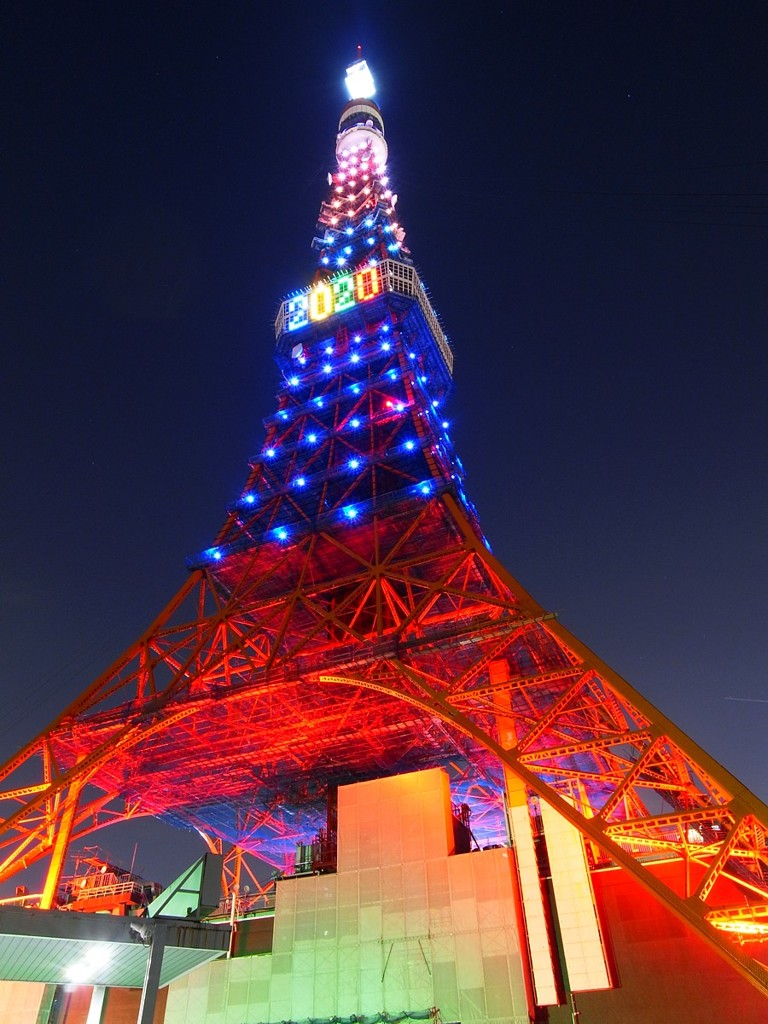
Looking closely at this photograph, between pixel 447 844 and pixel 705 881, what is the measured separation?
12447mm

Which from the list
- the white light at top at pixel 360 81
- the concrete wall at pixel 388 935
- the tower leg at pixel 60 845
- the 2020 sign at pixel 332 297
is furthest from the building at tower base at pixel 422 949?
the white light at top at pixel 360 81

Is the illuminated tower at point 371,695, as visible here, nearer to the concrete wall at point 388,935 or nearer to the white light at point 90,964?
the concrete wall at point 388,935

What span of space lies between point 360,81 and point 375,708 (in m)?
82.2

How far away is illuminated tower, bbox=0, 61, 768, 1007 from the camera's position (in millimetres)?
19422

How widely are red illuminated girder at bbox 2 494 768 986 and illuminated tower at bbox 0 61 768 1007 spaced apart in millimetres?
103

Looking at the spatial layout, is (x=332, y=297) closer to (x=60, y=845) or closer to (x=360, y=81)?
(x=60, y=845)

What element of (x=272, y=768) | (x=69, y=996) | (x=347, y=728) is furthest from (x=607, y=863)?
(x=69, y=996)

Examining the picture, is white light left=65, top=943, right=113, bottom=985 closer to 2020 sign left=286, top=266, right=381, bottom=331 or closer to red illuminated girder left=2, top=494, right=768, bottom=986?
red illuminated girder left=2, top=494, right=768, bottom=986

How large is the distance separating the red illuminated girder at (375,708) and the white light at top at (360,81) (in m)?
72.5

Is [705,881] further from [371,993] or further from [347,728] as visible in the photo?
[347,728]

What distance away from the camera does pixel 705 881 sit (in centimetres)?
1473

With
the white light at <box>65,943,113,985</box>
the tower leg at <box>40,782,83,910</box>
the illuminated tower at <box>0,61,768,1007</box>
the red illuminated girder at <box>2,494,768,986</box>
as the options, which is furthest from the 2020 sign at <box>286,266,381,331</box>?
the white light at <box>65,943,113,985</box>

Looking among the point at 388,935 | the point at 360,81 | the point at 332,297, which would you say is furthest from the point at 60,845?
the point at 360,81

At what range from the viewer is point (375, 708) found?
30.6 meters
